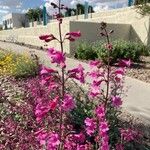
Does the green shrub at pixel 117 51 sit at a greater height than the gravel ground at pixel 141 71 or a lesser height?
greater

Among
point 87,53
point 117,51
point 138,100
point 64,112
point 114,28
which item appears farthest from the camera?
point 114,28

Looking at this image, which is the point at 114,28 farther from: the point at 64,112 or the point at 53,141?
the point at 53,141

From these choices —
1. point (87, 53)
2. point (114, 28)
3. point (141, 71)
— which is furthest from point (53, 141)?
point (114, 28)

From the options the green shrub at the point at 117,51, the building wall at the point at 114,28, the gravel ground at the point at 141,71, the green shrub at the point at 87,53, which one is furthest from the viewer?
the building wall at the point at 114,28

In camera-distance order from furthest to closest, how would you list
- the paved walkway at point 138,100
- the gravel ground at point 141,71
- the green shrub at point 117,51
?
the green shrub at point 117,51 → the gravel ground at point 141,71 → the paved walkway at point 138,100

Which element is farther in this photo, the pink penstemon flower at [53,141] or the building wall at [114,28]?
the building wall at [114,28]

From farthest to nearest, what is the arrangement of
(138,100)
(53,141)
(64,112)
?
(138,100), (64,112), (53,141)

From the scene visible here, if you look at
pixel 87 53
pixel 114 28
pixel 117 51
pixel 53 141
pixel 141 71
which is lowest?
pixel 141 71

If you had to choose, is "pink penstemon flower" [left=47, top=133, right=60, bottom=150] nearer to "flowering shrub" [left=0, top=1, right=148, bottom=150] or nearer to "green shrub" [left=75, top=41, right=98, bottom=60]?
"flowering shrub" [left=0, top=1, right=148, bottom=150]

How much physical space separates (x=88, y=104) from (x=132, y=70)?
26.8 ft

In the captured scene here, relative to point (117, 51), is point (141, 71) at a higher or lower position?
lower

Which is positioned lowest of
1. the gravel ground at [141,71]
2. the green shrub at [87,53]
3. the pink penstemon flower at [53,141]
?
the gravel ground at [141,71]

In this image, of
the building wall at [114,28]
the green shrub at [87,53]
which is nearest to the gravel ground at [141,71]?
the green shrub at [87,53]

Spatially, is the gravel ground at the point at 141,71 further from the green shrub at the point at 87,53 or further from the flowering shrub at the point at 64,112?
the flowering shrub at the point at 64,112
